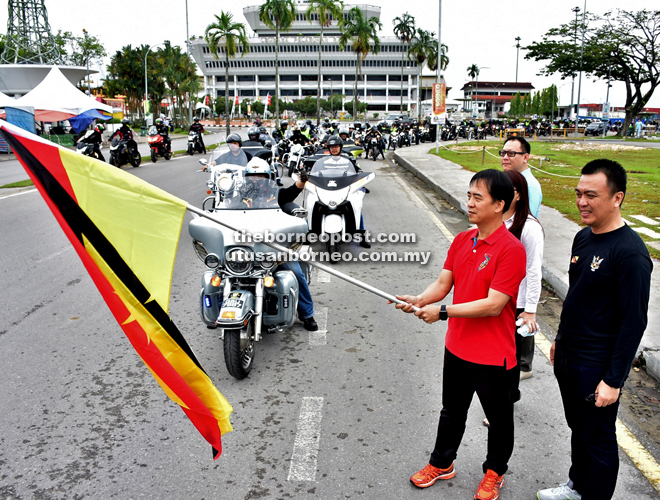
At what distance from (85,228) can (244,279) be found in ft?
6.28

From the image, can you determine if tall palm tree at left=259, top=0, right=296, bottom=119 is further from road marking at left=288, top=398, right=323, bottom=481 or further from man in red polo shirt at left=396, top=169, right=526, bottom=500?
man in red polo shirt at left=396, top=169, right=526, bottom=500

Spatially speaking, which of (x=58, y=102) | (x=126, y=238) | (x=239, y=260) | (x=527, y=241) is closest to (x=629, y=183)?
(x=527, y=241)

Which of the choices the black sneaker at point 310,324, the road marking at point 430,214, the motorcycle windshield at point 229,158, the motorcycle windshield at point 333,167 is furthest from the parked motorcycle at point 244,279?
the road marking at point 430,214

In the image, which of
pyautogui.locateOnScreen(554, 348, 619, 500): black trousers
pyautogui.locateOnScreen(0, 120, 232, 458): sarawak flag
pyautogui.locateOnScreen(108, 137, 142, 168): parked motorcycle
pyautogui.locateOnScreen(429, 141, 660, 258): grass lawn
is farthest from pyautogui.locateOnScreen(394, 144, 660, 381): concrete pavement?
pyautogui.locateOnScreen(108, 137, 142, 168): parked motorcycle

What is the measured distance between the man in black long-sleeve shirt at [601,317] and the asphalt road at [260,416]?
56 cm

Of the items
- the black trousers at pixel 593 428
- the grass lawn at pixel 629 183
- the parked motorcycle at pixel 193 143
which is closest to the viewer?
the black trousers at pixel 593 428

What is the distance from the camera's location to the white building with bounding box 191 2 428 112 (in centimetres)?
12456

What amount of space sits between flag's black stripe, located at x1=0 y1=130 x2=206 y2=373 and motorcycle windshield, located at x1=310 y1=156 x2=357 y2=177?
18.9 feet

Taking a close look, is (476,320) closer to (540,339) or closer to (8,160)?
(540,339)

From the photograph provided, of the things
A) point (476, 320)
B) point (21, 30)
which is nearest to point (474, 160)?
point (476, 320)

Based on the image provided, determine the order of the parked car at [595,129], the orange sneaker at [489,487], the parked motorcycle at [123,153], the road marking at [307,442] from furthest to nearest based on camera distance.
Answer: the parked car at [595,129]
the parked motorcycle at [123,153]
the road marking at [307,442]
the orange sneaker at [489,487]

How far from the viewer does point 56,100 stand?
74.8ft

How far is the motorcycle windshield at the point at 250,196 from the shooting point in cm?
485

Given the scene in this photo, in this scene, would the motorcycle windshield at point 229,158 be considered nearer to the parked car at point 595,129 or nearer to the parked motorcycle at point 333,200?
the parked motorcycle at point 333,200
